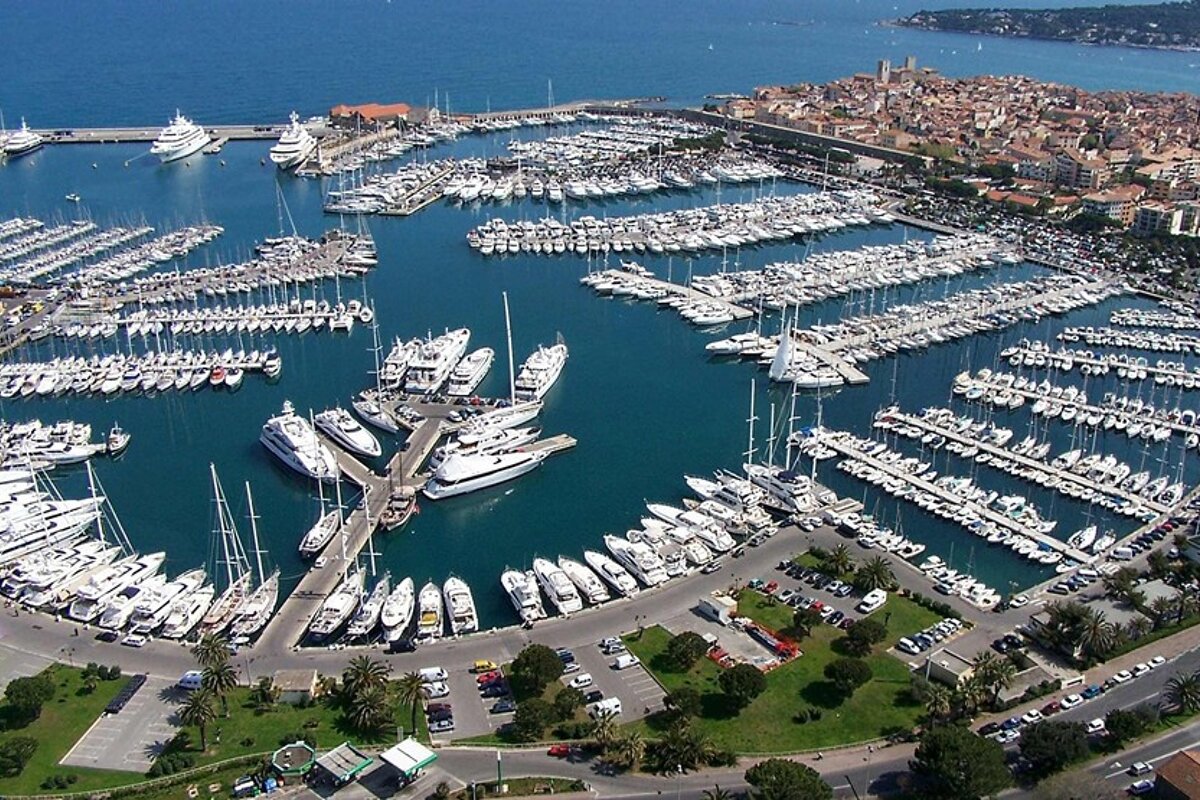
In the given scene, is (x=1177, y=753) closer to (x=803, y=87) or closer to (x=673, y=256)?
(x=673, y=256)


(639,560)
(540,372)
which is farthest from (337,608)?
(540,372)

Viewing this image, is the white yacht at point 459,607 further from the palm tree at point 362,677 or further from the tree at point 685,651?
the tree at point 685,651

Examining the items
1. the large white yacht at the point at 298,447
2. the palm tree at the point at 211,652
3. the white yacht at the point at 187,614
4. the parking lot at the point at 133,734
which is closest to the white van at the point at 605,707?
the palm tree at the point at 211,652

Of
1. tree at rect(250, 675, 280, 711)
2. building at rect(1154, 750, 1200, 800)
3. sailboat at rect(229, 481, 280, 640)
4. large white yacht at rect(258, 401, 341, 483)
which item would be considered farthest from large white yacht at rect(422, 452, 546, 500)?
Answer: building at rect(1154, 750, 1200, 800)

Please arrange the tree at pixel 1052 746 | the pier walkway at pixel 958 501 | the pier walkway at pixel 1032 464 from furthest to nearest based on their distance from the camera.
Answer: the pier walkway at pixel 1032 464
the pier walkway at pixel 958 501
the tree at pixel 1052 746

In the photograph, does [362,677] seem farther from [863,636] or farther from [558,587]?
[863,636]

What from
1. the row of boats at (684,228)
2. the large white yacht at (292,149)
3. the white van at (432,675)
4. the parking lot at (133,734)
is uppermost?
the large white yacht at (292,149)

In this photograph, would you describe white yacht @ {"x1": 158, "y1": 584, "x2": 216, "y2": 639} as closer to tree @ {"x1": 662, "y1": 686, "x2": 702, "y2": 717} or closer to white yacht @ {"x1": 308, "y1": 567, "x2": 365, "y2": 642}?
white yacht @ {"x1": 308, "y1": 567, "x2": 365, "y2": 642}
